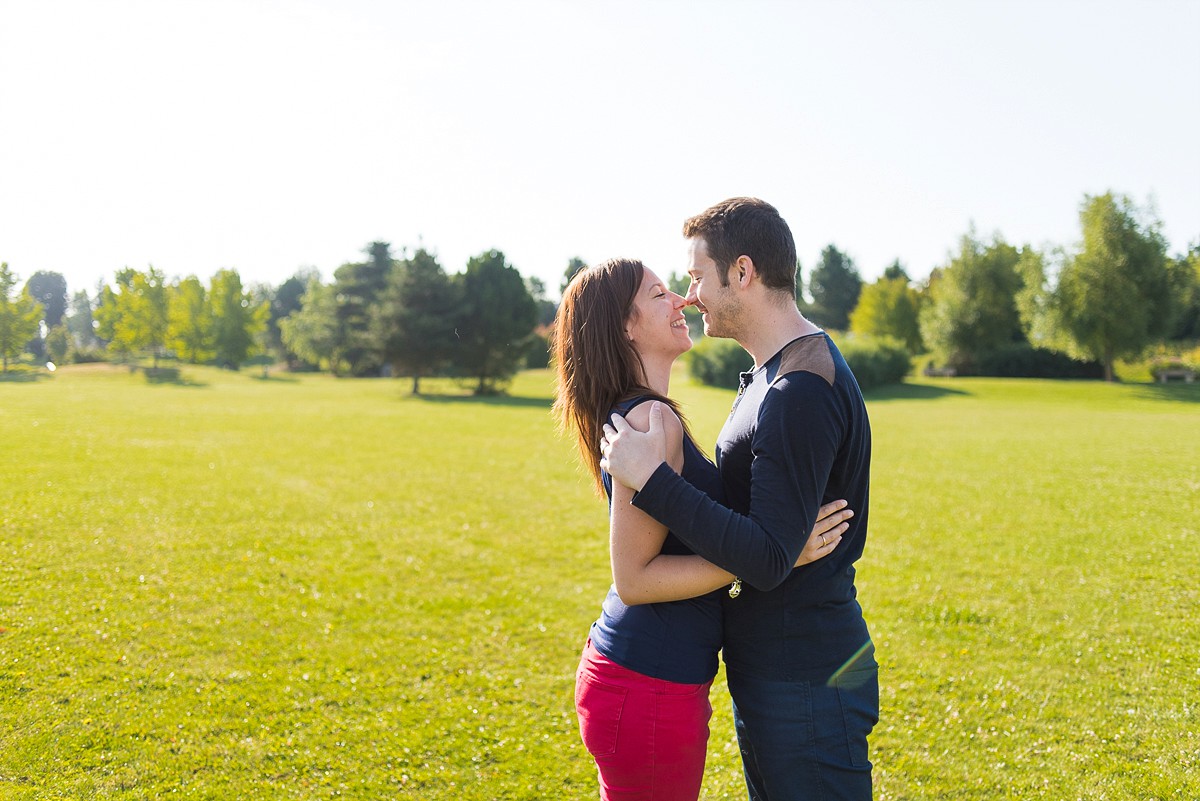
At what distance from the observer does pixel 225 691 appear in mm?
6043

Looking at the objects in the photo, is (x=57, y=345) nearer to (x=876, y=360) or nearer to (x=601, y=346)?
(x=876, y=360)

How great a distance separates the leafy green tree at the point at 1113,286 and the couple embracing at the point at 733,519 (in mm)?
53282

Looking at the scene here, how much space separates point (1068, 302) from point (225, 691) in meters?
53.8

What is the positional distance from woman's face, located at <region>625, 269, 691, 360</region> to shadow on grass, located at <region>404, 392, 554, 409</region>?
Answer: 36.4 meters

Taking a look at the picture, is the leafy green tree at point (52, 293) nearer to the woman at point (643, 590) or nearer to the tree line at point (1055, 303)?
the tree line at point (1055, 303)

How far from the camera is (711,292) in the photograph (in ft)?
9.05

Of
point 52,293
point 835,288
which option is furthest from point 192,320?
point 835,288

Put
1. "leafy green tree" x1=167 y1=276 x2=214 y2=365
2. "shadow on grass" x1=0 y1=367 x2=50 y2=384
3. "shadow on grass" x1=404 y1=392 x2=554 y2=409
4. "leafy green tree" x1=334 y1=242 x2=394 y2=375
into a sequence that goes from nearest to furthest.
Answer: "shadow on grass" x1=404 y1=392 x2=554 y2=409 → "shadow on grass" x1=0 y1=367 x2=50 y2=384 → "leafy green tree" x1=167 y1=276 x2=214 y2=365 → "leafy green tree" x1=334 y1=242 x2=394 y2=375

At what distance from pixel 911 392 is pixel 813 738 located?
1926 inches

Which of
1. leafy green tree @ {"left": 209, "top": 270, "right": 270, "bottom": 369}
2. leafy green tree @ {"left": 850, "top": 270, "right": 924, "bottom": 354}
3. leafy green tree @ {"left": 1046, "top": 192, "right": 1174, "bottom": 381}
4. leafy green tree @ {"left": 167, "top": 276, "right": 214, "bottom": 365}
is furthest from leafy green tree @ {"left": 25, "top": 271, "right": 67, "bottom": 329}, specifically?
leafy green tree @ {"left": 1046, "top": 192, "right": 1174, "bottom": 381}

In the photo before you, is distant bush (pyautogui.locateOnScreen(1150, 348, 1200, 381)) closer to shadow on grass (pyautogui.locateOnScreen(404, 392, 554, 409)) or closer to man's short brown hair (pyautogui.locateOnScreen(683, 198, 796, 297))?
shadow on grass (pyautogui.locateOnScreen(404, 392, 554, 409))

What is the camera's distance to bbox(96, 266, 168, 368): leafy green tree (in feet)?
198

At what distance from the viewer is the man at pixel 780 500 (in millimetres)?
2352

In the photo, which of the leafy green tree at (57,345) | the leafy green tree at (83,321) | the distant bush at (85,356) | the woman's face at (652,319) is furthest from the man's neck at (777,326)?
the leafy green tree at (83,321)
